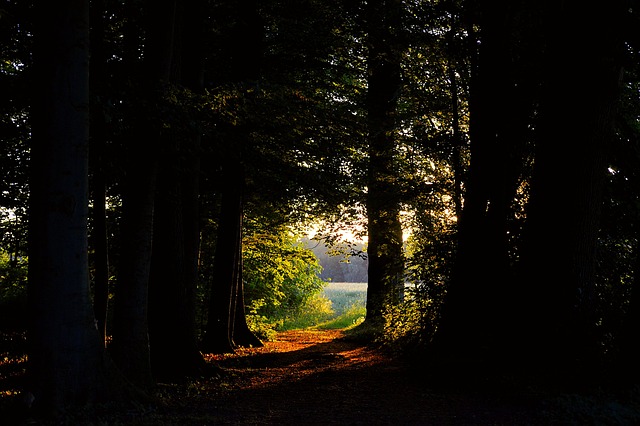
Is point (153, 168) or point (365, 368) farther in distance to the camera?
point (365, 368)

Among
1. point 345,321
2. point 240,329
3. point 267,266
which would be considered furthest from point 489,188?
point 345,321

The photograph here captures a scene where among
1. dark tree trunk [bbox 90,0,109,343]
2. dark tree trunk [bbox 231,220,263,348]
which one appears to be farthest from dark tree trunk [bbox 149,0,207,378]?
dark tree trunk [bbox 231,220,263,348]

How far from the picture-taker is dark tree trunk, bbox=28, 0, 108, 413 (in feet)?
18.7

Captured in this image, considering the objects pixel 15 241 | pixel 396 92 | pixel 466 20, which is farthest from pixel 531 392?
pixel 396 92

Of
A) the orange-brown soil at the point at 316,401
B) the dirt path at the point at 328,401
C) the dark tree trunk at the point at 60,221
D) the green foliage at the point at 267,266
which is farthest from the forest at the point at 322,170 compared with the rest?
the green foliage at the point at 267,266

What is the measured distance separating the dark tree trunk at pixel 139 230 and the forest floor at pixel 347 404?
0.80 metres

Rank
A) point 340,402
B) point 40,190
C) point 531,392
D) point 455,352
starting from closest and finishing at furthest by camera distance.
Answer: point 40,190 → point 531,392 → point 340,402 → point 455,352

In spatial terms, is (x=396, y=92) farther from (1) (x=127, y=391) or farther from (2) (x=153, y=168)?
(1) (x=127, y=391)

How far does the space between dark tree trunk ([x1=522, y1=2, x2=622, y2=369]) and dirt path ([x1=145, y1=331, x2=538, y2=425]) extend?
1630 millimetres

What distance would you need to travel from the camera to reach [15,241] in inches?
480

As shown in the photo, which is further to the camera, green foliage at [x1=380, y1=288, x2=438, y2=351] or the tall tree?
the tall tree

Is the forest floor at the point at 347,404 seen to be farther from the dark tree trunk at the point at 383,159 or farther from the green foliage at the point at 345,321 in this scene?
the green foliage at the point at 345,321

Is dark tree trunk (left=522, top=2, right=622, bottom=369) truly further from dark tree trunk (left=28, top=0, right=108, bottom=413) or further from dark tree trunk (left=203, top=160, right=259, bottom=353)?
dark tree trunk (left=203, top=160, right=259, bottom=353)

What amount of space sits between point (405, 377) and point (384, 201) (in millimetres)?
6700
